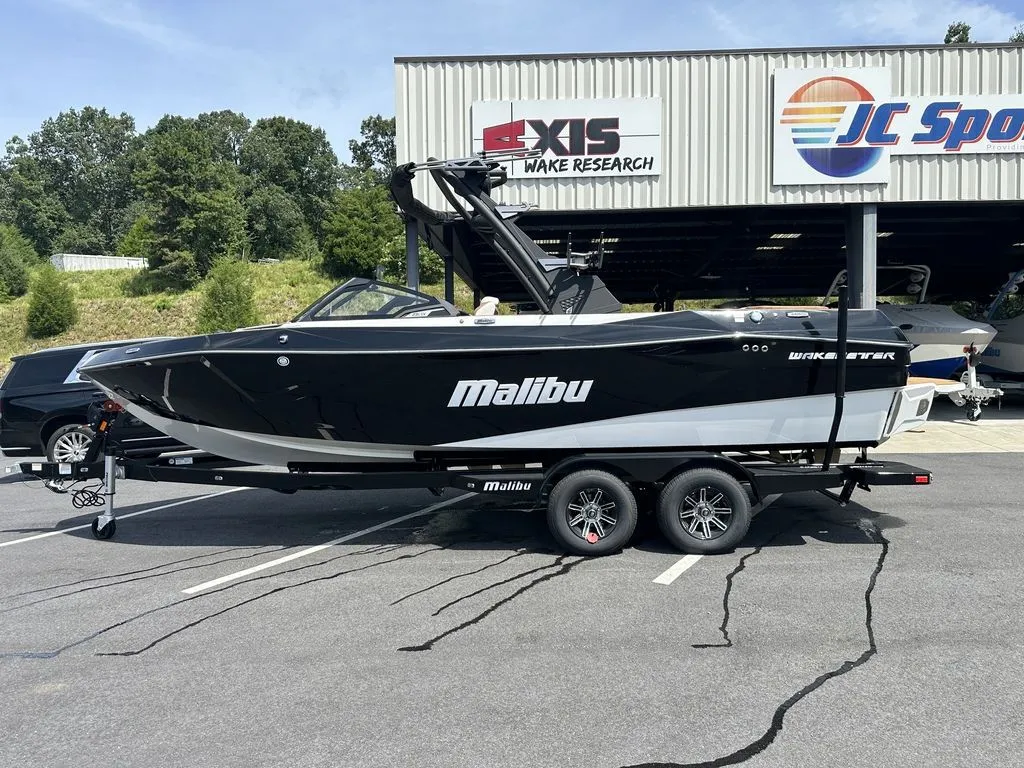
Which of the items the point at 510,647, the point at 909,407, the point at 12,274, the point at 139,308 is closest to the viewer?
the point at 510,647

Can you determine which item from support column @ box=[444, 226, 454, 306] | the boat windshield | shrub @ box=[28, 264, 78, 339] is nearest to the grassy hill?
shrub @ box=[28, 264, 78, 339]

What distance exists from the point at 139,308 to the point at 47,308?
12.5ft

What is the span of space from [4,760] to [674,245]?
18.0 metres

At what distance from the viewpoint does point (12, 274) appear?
4097cm

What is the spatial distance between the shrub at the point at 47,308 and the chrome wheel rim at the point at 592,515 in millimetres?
34647

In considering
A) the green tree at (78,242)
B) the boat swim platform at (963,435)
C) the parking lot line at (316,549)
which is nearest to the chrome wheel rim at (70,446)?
the parking lot line at (316,549)

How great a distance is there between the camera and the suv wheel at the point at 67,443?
10.2 m

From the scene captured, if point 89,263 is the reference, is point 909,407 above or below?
below

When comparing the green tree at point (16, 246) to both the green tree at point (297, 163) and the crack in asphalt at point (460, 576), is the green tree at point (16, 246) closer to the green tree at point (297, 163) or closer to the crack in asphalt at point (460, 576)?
the green tree at point (297, 163)

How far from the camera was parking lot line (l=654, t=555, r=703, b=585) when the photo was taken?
17.1ft

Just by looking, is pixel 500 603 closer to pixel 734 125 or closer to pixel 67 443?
pixel 67 443

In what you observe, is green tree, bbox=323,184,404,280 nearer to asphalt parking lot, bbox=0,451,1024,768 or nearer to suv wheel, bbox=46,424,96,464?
suv wheel, bbox=46,424,96,464

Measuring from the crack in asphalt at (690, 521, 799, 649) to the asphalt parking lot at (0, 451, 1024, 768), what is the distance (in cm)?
3

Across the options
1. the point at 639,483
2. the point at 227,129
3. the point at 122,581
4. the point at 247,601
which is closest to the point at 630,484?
the point at 639,483
